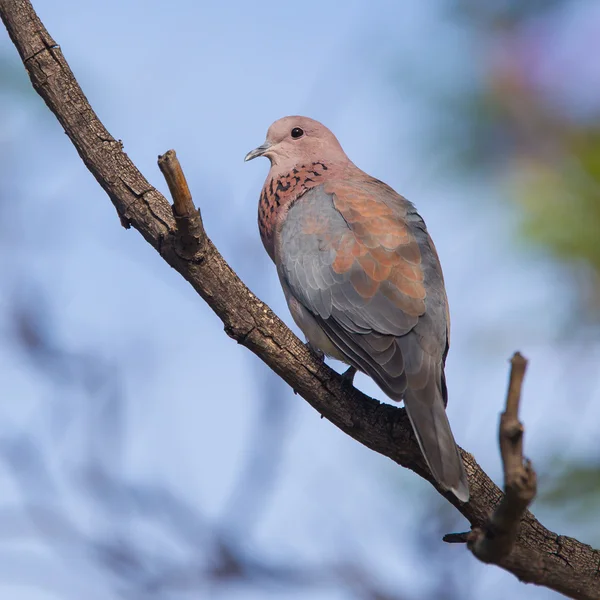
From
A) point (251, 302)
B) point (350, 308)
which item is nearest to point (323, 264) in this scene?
point (350, 308)

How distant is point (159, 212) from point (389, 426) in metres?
1.16

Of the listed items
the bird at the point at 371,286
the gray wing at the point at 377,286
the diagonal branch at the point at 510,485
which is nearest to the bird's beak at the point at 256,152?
the bird at the point at 371,286

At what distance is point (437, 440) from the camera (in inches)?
122

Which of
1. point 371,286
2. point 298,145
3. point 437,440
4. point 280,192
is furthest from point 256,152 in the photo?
point 437,440

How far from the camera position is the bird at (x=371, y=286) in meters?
3.29

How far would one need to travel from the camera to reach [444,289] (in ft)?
12.8

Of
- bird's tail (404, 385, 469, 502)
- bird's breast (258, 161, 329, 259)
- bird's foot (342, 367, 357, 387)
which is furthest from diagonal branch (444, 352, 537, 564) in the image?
bird's breast (258, 161, 329, 259)

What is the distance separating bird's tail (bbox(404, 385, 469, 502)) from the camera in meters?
3.02

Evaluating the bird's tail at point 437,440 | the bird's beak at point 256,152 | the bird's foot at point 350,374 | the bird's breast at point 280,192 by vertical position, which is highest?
the bird's beak at point 256,152

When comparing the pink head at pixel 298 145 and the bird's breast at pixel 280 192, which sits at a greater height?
the pink head at pixel 298 145

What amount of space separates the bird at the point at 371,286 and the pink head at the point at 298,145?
0.26 m

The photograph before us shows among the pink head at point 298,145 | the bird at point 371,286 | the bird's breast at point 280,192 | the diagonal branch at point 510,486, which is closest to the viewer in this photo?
the diagonal branch at point 510,486

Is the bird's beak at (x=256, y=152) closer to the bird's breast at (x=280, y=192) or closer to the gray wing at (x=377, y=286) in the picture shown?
the bird's breast at (x=280, y=192)

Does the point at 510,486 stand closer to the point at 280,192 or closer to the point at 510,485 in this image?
the point at 510,485
